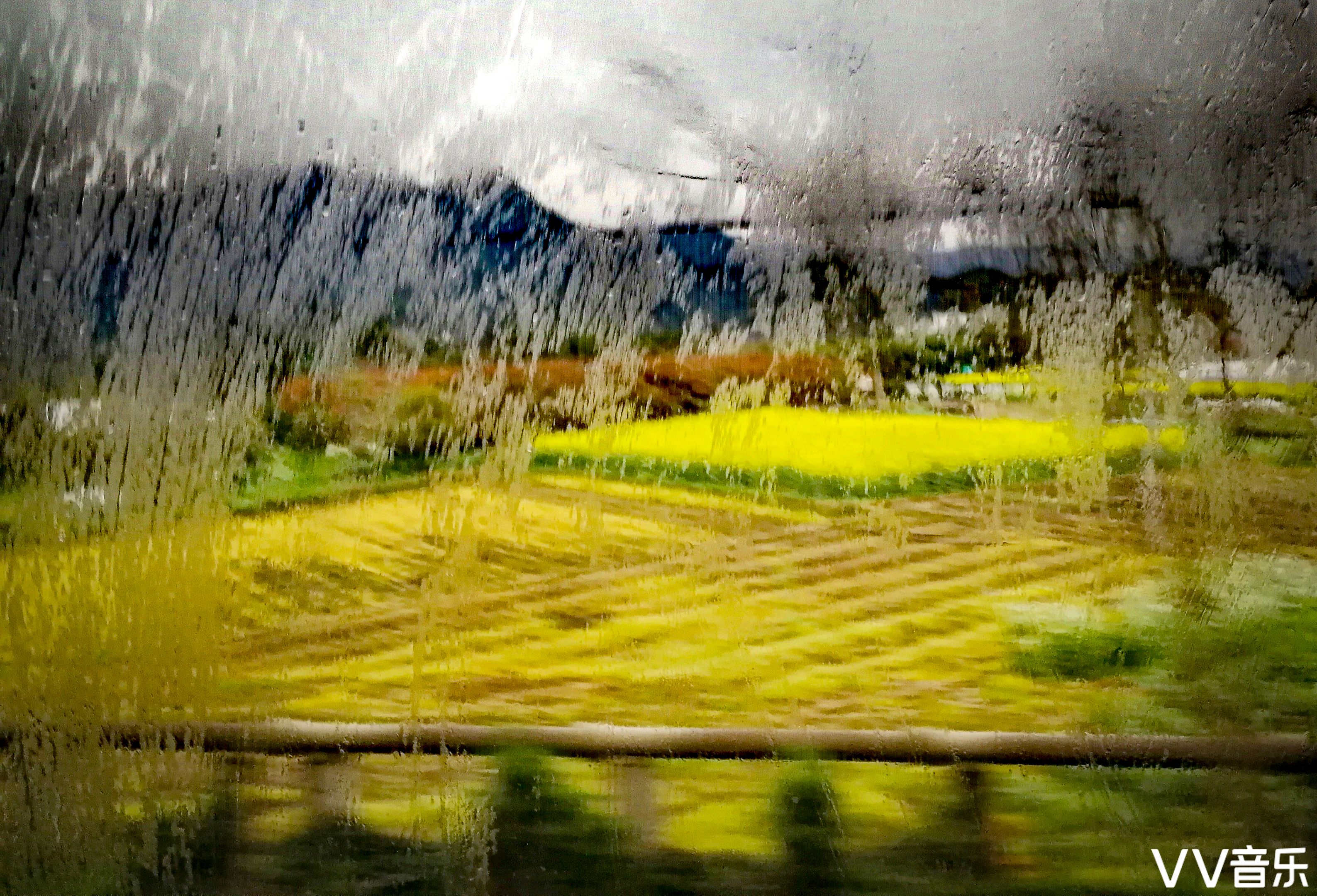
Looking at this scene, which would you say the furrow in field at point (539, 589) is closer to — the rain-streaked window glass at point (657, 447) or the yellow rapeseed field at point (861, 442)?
the rain-streaked window glass at point (657, 447)

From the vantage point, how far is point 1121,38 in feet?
3.99

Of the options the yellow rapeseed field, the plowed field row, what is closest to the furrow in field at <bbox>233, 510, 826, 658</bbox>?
the plowed field row

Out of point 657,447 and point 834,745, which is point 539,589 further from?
point 834,745

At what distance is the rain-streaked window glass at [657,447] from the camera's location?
1.17 metres

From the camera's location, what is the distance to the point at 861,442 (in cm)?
120

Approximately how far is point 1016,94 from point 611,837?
1173 mm

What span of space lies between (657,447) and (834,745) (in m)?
0.47

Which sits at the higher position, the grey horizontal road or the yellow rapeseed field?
the yellow rapeseed field

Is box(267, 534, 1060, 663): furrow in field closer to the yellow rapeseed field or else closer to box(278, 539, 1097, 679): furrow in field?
box(278, 539, 1097, 679): furrow in field

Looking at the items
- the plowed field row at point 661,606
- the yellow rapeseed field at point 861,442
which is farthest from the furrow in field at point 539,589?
the yellow rapeseed field at point 861,442

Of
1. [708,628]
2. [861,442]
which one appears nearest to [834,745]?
[708,628]

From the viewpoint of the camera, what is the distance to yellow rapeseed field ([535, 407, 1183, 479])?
3.89ft

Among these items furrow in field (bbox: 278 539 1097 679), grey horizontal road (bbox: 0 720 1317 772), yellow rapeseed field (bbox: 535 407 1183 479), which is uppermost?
yellow rapeseed field (bbox: 535 407 1183 479)

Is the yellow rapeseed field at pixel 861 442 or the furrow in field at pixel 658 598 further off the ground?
the yellow rapeseed field at pixel 861 442
